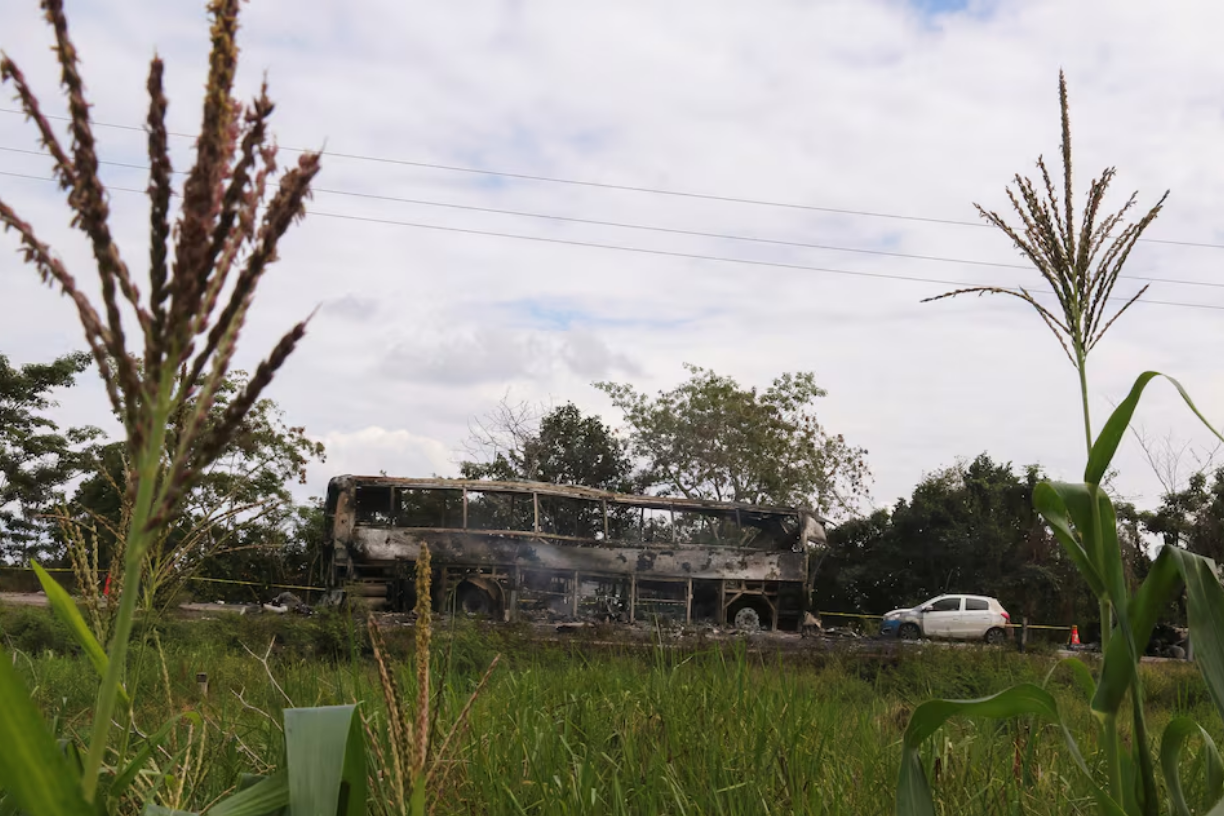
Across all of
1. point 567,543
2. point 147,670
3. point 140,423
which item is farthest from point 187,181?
point 567,543

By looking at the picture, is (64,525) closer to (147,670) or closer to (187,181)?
(187,181)

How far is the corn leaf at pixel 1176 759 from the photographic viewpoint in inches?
91.7

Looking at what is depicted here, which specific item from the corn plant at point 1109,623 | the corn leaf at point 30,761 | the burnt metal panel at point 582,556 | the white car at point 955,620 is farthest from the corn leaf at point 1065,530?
the white car at point 955,620

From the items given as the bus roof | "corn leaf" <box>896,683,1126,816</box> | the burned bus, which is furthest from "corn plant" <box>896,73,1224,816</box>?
the bus roof

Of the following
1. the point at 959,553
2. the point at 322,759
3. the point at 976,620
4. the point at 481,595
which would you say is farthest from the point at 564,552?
the point at 322,759

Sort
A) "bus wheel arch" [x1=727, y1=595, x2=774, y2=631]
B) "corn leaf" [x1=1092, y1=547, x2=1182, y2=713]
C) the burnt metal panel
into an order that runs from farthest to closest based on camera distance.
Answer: "bus wheel arch" [x1=727, y1=595, x2=774, y2=631], the burnt metal panel, "corn leaf" [x1=1092, y1=547, x2=1182, y2=713]

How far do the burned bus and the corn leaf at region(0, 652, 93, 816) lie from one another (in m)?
18.6

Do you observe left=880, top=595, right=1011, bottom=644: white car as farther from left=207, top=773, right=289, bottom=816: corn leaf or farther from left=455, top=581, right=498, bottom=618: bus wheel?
left=207, top=773, right=289, bottom=816: corn leaf

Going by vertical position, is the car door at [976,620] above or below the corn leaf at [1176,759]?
below

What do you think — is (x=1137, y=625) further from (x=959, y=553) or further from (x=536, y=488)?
(x=959, y=553)

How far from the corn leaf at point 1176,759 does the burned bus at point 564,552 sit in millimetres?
17091

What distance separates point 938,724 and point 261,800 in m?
1.36

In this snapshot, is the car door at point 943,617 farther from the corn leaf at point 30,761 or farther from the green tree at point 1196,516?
the corn leaf at point 30,761

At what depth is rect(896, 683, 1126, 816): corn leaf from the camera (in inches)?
83.8
